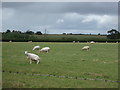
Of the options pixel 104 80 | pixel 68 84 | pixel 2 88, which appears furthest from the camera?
pixel 104 80

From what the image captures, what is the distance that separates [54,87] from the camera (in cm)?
1077

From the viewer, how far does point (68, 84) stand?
37.3 ft

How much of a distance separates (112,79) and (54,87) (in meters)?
3.86

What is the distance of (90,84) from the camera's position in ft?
37.7

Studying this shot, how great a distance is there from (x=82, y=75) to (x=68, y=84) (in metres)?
2.78

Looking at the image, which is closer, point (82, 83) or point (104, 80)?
point (82, 83)

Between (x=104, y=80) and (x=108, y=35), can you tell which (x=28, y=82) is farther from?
(x=108, y=35)

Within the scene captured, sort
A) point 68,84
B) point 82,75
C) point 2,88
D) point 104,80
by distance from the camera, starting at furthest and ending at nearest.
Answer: point 82,75 → point 104,80 → point 68,84 → point 2,88

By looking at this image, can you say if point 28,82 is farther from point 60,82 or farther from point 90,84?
point 90,84

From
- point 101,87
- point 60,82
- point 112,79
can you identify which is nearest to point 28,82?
point 60,82

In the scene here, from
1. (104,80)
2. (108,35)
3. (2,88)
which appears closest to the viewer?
(2,88)

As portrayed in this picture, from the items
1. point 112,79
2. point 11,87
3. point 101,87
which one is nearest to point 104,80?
point 112,79

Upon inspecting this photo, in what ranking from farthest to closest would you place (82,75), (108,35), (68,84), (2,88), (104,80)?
(108,35) < (82,75) < (104,80) < (68,84) < (2,88)

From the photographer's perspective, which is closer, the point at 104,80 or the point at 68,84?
the point at 68,84
